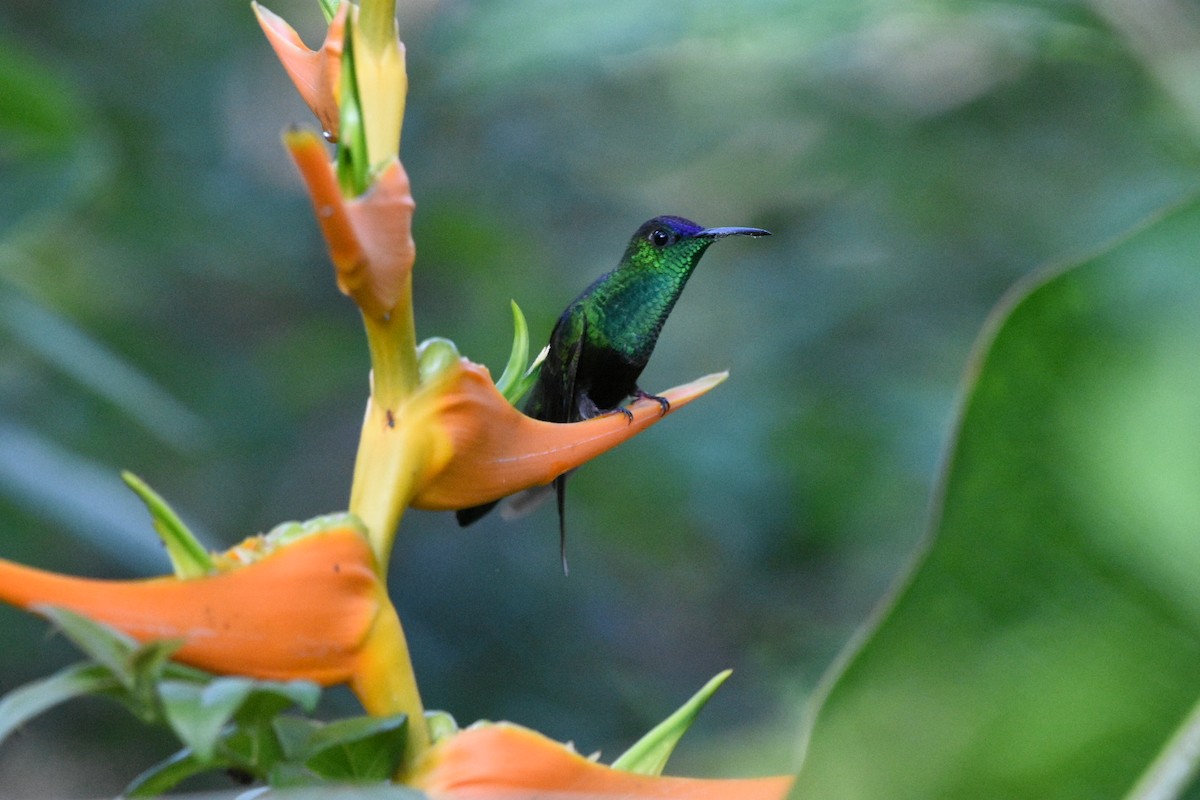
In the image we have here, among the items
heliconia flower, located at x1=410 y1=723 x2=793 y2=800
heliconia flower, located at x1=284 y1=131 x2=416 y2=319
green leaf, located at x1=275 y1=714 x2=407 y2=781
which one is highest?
heliconia flower, located at x1=284 y1=131 x2=416 y2=319

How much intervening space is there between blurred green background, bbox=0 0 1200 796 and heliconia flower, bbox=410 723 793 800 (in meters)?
1.29

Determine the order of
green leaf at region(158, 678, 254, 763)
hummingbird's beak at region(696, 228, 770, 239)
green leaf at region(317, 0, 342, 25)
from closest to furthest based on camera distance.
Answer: green leaf at region(158, 678, 254, 763) → green leaf at region(317, 0, 342, 25) → hummingbird's beak at region(696, 228, 770, 239)

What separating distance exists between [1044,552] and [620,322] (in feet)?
2.39

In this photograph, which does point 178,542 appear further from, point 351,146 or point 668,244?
point 668,244

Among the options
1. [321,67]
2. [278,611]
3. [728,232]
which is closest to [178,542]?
[278,611]

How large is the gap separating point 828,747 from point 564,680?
2105mm

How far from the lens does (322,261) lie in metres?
3.04

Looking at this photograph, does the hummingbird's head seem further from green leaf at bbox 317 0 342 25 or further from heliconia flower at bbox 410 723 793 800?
heliconia flower at bbox 410 723 793 800

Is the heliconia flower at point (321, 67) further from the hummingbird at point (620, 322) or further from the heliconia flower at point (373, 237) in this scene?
the hummingbird at point (620, 322)

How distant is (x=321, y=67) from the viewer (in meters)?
0.64

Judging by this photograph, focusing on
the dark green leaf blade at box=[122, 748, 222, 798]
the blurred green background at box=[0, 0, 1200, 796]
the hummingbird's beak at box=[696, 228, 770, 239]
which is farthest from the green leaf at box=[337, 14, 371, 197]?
the blurred green background at box=[0, 0, 1200, 796]

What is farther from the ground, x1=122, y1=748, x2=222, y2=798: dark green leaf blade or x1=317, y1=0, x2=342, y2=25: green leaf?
x1=317, y1=0, x2=342, y2=25: green leaf

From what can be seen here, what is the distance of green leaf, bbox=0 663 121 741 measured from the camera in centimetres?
48

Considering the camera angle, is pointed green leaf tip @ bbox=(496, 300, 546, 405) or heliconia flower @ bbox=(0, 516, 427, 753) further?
pointed green leaf tip @ bbox=(496, 300, 546, 405)
